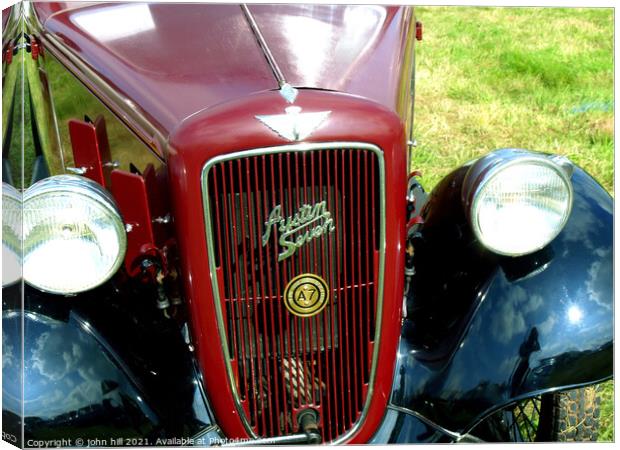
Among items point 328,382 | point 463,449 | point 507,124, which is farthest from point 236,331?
point 507,124

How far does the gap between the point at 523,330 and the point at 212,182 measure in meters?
0.95

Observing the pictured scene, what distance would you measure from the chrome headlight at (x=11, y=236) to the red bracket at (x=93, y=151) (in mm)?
577

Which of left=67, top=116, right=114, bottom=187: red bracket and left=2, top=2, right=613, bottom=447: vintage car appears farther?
left=67, top=116, right=114, bottom=187: red bracket

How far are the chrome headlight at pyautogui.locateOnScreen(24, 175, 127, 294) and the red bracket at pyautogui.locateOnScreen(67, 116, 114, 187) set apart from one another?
65 cm

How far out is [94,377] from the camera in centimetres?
211

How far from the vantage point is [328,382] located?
223 centimetres

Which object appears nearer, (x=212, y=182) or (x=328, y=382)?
(x=212, y=182)

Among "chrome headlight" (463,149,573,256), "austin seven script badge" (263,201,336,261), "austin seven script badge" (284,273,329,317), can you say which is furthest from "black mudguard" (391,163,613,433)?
"austin seven script badge" (263,201,336,261)

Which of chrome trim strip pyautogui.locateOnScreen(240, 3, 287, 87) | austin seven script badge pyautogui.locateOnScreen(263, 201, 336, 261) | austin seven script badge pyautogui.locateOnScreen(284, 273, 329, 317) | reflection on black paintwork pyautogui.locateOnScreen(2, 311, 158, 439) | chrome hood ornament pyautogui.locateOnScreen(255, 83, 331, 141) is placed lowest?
reflection on black paintwork pyautogui.locateOnScreen(2, 311, 158, 439)

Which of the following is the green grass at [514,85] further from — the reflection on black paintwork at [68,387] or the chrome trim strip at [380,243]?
the reflection on black paintwork at [68,387]

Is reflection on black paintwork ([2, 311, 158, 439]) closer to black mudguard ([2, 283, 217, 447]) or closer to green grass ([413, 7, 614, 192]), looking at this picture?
black mudguard ([2, 283, 217, 447])

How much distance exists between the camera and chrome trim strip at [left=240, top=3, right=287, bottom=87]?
6.97 feet

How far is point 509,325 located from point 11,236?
A: 1.35 meters

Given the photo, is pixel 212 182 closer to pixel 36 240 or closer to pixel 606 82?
pixel 36 240
